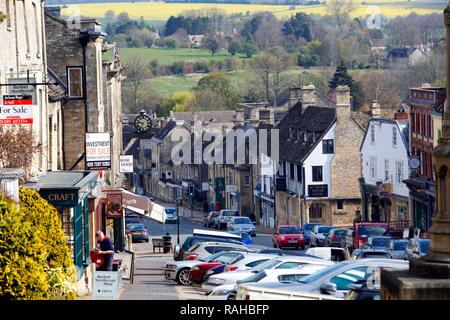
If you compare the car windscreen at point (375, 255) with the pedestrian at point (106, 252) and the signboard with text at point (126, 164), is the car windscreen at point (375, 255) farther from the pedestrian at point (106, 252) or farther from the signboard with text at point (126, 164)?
the signboard with text at point (126, 164)

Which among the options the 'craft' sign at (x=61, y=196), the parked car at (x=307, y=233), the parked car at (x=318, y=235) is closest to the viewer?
the 'craft' sign at (x=61, y=196)

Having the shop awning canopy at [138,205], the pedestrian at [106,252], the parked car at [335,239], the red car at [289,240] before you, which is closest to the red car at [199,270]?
the pedestrian at [106,252]

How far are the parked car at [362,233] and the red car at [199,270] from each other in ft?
58.3

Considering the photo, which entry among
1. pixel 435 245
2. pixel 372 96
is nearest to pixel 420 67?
pixel 372 96

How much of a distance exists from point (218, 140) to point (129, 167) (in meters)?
43.7

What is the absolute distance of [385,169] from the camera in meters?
82.2

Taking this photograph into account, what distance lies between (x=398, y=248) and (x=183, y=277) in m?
10.2

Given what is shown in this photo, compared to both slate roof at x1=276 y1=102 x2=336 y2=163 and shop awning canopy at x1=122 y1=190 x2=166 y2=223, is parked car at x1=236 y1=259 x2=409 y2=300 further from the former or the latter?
slate roof at x1=276 y1=102 x2=336 y2=163

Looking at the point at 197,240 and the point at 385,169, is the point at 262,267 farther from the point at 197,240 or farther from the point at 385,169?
the point at 385,169

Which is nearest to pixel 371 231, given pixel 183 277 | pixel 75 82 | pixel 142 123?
pixel 142 123

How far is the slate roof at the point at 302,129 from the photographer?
8862 cm

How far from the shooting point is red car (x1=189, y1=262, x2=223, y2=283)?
39.6 metres

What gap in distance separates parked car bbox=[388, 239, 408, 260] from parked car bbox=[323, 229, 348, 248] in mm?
11704

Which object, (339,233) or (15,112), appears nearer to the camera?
(15,112)
